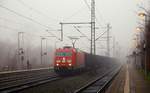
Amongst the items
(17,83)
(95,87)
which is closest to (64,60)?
(17,83)

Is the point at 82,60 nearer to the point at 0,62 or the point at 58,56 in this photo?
the point at 58,56

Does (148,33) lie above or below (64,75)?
above

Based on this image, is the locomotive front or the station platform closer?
the station platform

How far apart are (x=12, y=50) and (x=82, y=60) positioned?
1777 inches

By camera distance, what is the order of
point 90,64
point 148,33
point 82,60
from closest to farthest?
1. point 148,33
2. point 82,60
3. point 90,64

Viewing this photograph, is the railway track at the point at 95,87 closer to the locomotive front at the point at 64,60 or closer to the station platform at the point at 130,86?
the station platform at the point at 130,86

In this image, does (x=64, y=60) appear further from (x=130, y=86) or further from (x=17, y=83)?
(x=130, y=86)

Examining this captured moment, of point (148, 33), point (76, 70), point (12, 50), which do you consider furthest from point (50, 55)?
point (148, 33)

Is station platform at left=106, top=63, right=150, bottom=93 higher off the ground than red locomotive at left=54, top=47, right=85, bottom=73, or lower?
lower

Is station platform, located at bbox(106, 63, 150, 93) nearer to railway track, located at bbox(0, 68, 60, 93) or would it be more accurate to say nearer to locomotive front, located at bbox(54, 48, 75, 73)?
railway track, located at bbox(0, 68, 60, 93)

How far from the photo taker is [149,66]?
45219 mm

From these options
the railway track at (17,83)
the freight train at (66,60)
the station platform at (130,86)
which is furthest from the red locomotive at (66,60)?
the railway track at (17,83)

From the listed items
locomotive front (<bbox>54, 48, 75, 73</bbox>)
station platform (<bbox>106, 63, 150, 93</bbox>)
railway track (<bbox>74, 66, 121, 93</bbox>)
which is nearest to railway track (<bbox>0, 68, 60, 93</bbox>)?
railway track (<bbox>74, 66, 121, 93</bbox>)

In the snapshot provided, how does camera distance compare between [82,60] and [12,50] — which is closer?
[82,60]
